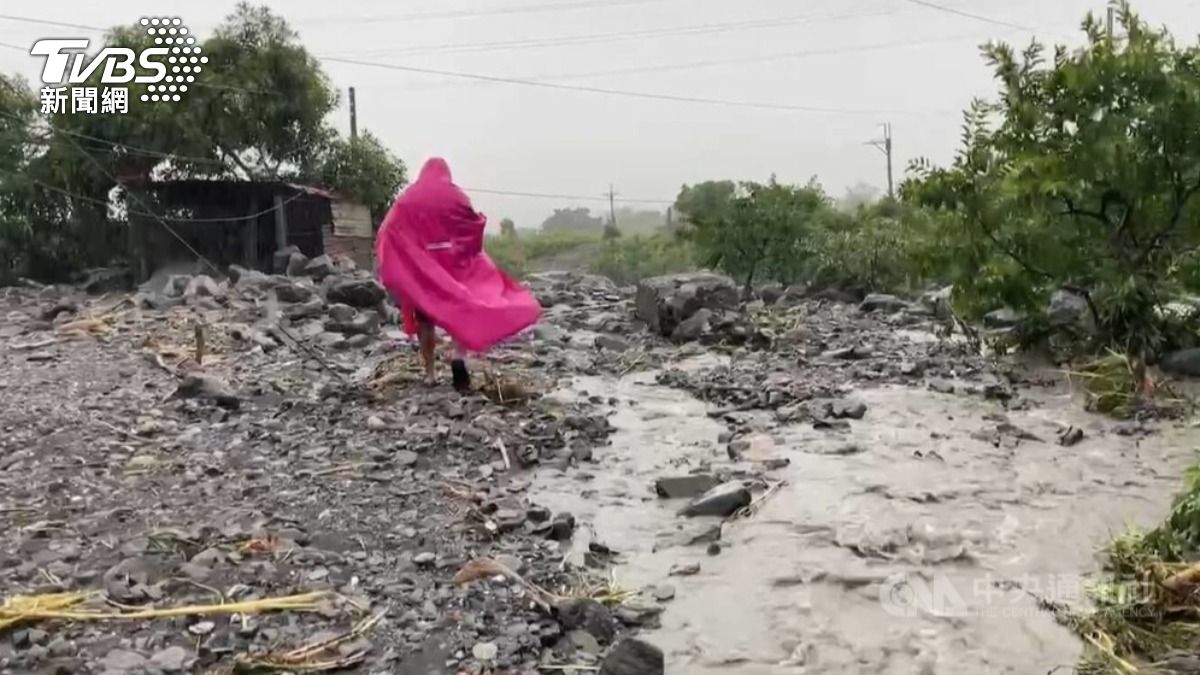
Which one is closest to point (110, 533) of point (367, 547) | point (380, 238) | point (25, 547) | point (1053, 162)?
point (25, 547)

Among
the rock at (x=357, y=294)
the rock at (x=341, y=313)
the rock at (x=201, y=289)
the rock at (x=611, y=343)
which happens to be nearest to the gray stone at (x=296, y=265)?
the rock at (x=201, y=289)

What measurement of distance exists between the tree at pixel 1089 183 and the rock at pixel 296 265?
30.8ft

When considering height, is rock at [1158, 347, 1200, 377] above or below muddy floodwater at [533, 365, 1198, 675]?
above

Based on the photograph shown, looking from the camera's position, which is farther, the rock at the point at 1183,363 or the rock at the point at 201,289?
the rock at the point at 201,289

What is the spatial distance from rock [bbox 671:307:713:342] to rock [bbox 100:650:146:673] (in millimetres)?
9021

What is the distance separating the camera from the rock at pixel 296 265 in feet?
51.9

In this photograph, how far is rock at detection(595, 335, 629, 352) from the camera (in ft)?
38.1

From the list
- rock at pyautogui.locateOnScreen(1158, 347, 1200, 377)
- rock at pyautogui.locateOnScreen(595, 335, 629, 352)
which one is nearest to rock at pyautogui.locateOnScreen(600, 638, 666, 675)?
rock at pyautogui.locateOnScreen(1158, 347, 1200, 377)

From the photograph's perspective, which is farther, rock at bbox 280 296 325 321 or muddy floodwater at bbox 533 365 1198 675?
rock at bbox 280 296 325 321

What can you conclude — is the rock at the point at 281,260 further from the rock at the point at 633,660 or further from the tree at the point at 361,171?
the rock at the point at 633,660

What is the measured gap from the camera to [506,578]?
408cm

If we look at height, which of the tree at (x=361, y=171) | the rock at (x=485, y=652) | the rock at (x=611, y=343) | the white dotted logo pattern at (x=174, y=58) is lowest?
the rock at (x=611, y=343)

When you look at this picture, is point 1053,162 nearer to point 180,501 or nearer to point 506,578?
point 506,578

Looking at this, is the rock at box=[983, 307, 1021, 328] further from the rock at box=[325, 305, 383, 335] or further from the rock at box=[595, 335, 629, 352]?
the rock at box=[325, 305, 383, 335]
